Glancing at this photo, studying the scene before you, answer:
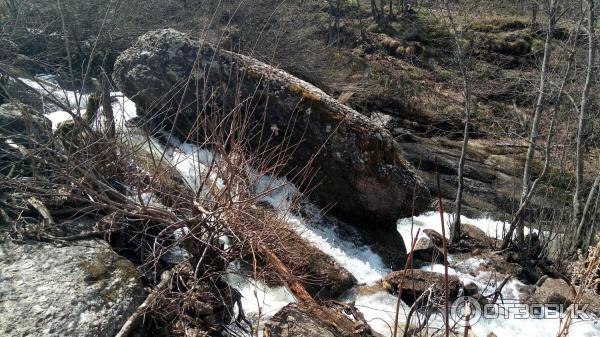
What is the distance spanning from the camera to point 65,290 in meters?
3.68

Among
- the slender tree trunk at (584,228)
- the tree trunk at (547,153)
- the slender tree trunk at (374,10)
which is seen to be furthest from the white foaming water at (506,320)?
the slender tree trunk at (374,10)

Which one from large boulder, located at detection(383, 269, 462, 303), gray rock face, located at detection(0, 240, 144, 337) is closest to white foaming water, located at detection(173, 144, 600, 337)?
large boulder, located at detection(383, 269, 462, 303)

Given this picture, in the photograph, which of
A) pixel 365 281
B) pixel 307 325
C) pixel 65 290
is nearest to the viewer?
pixel 65 290

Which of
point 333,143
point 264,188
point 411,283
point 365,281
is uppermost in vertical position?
point 264,188

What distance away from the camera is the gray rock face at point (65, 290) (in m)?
3.39

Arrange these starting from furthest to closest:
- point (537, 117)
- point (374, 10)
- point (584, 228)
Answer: point (374, 10) → point (584, 228) → point (537, 117)

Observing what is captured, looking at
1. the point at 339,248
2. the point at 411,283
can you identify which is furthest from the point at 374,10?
the point at 411,283

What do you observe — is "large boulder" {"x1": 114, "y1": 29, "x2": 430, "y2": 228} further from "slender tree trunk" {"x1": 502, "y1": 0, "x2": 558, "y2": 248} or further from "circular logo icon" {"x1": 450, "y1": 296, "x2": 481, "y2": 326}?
"circular logo icon" {"x1": 450, "y1": 296, "x2": 481, "y2": 326}

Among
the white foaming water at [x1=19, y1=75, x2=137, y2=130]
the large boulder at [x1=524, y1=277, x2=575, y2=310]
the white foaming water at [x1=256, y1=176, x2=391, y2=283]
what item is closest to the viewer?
the white foaming water at [x1=19, y1=75, x2=137, y2=130]

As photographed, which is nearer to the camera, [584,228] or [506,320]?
[506,320]

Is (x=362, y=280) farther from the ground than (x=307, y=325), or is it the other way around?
(x=307, y=325)

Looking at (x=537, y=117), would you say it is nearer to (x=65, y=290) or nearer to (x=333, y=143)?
(x=333, y=143)

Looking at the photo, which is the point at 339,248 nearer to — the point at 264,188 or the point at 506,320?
the point at 506,320

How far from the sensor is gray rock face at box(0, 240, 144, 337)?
11.1ft
